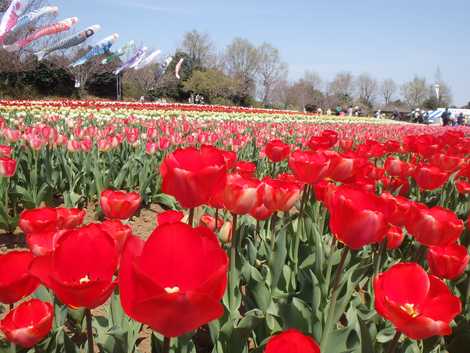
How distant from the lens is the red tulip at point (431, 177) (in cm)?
232

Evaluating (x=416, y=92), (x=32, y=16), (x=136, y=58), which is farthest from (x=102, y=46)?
(x=416, y=92)

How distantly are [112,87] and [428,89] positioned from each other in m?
71.6

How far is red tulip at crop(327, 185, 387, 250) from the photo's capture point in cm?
110

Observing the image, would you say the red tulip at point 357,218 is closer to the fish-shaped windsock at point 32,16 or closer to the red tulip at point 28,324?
the red tulip at point 28,324

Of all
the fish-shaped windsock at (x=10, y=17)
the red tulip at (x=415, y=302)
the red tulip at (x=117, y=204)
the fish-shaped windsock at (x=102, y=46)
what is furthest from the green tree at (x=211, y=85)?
the red tulip at (x=415, y=302)

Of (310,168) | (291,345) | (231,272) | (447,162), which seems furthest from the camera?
(447,162)

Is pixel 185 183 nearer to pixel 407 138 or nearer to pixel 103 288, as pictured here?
pixel 103 288

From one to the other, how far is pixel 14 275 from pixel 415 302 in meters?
1.05

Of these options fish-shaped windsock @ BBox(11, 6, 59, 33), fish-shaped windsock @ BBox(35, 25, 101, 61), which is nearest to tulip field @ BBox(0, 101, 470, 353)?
fish-shaped windsock @ BBox(11, 6, 59, 33)

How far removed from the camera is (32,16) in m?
30.1

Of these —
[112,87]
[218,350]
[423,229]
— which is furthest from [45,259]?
[112,87]

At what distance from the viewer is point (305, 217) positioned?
99.5 inches

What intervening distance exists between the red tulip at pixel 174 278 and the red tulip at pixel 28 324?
1.41 ft

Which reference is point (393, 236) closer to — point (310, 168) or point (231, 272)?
point (310, 168)
